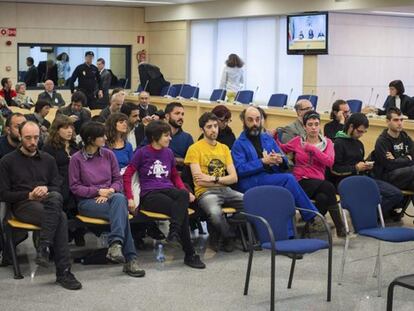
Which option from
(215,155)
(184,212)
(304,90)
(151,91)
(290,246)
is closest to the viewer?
(290,246)

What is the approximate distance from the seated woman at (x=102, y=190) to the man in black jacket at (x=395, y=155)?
2819mm

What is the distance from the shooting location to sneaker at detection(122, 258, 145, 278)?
18.7 ft

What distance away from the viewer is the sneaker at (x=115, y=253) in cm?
560

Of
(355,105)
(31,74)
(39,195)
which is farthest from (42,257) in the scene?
(31,74)

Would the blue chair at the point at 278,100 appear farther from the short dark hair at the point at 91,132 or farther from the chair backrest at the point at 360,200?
the short dark hair at the point at 91,132

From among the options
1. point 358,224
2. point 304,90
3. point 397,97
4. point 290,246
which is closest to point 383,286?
point 358,224

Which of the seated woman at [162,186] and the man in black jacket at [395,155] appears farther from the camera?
the man in black jacket at [395,155]

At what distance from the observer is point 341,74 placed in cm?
1484

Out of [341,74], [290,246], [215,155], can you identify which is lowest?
[290,246]

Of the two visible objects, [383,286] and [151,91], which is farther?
[151,91]

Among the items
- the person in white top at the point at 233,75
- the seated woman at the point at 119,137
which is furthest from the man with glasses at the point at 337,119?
the person in white top at the point at 233,75

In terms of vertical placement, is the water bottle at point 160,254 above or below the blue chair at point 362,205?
below

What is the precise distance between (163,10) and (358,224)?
13351 millimetres

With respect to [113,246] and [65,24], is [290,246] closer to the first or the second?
[113,246]
